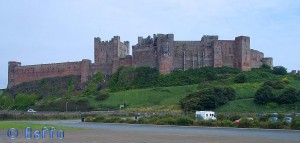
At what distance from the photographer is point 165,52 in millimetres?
88750

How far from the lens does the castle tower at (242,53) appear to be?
88.6 metres

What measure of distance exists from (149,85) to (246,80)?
18.0 metres

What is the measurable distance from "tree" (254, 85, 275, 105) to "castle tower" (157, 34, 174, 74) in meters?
26.8

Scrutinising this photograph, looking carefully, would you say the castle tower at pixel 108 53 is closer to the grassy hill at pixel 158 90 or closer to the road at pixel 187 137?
the grassy hill at pixel 158 90

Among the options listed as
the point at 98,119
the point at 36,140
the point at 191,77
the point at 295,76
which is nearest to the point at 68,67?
the point at 191,77

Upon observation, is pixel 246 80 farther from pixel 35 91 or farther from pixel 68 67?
pixel 35 91

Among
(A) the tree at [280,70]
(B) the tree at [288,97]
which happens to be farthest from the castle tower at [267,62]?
(B) the tree at [288,97]

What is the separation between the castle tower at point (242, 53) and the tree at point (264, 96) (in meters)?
24.0

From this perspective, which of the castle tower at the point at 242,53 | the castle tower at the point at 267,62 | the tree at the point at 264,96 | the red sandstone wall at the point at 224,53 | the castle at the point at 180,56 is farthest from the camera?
the castle tower at the point at 267,62

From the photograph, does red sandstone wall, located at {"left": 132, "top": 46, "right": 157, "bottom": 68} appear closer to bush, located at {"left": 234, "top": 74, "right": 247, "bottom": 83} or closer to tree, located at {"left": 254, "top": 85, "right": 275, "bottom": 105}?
bush, located at {"left": 234, "top": 74, "right": 247, "bottom": 83}

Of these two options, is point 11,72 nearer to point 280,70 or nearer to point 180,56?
point 180,56

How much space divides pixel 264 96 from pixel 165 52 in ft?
94.9

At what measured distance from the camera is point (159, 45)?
9012cm

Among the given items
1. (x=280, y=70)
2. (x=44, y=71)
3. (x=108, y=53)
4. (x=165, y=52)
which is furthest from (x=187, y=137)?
(x=44, y=71)
